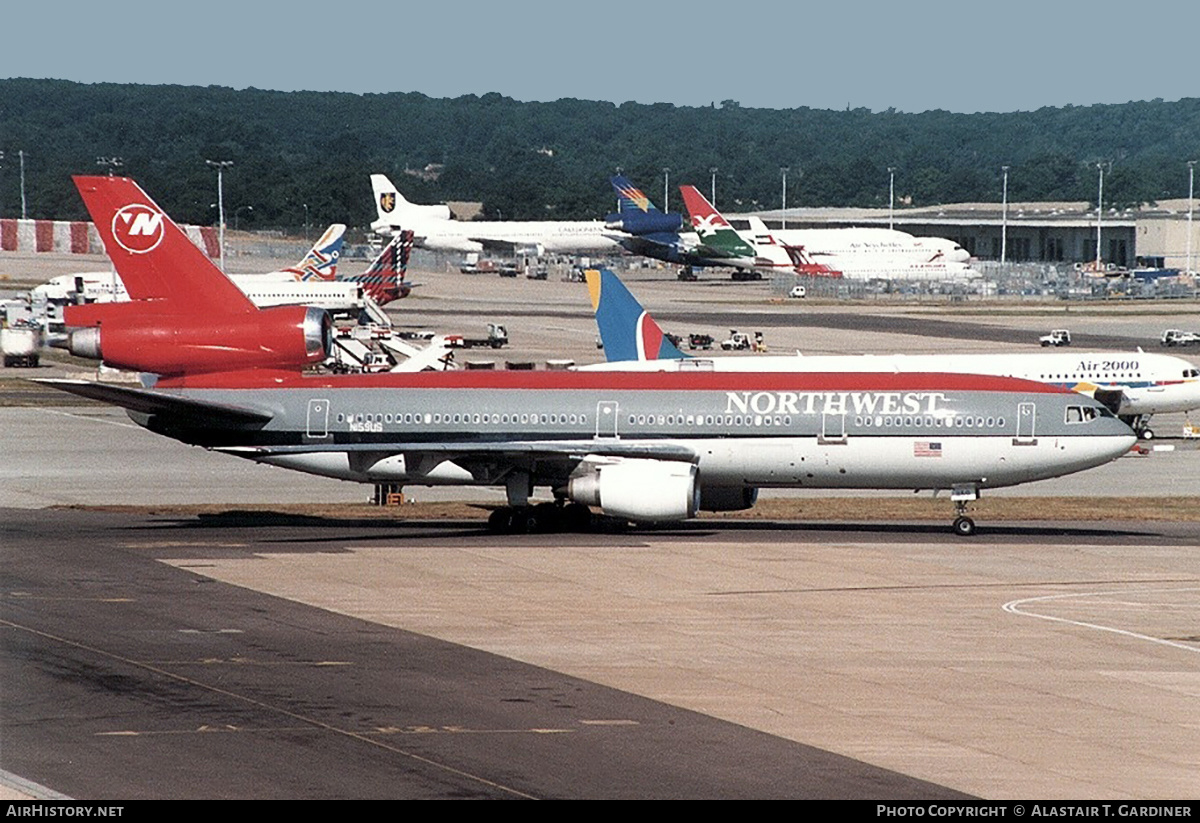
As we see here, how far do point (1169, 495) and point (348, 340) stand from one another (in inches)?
2104

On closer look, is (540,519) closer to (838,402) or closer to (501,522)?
(501,522)

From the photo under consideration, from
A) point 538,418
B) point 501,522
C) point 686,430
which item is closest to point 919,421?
point 686,430

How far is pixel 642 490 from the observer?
5178 cm

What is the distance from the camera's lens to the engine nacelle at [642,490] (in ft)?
169

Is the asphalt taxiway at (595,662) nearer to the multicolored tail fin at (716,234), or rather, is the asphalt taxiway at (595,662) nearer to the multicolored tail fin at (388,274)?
the multicolored tail fin at (388,274)

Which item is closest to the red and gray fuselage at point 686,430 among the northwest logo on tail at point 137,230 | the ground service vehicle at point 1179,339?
the northwest logo on tail at point 137,230

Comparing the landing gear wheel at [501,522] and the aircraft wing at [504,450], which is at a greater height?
the aircraft wing at [504,450]

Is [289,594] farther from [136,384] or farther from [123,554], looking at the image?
[136,384]

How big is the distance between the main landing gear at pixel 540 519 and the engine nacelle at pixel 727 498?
11.9ft

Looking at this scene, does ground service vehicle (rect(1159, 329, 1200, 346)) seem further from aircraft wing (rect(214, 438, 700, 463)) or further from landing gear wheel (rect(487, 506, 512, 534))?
landing gear wheel (rect(487, 506, 512, 534))

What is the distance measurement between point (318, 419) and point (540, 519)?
7.19m

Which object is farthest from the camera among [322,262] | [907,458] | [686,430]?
[322,262]

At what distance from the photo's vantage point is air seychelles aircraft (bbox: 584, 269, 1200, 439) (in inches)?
2758
